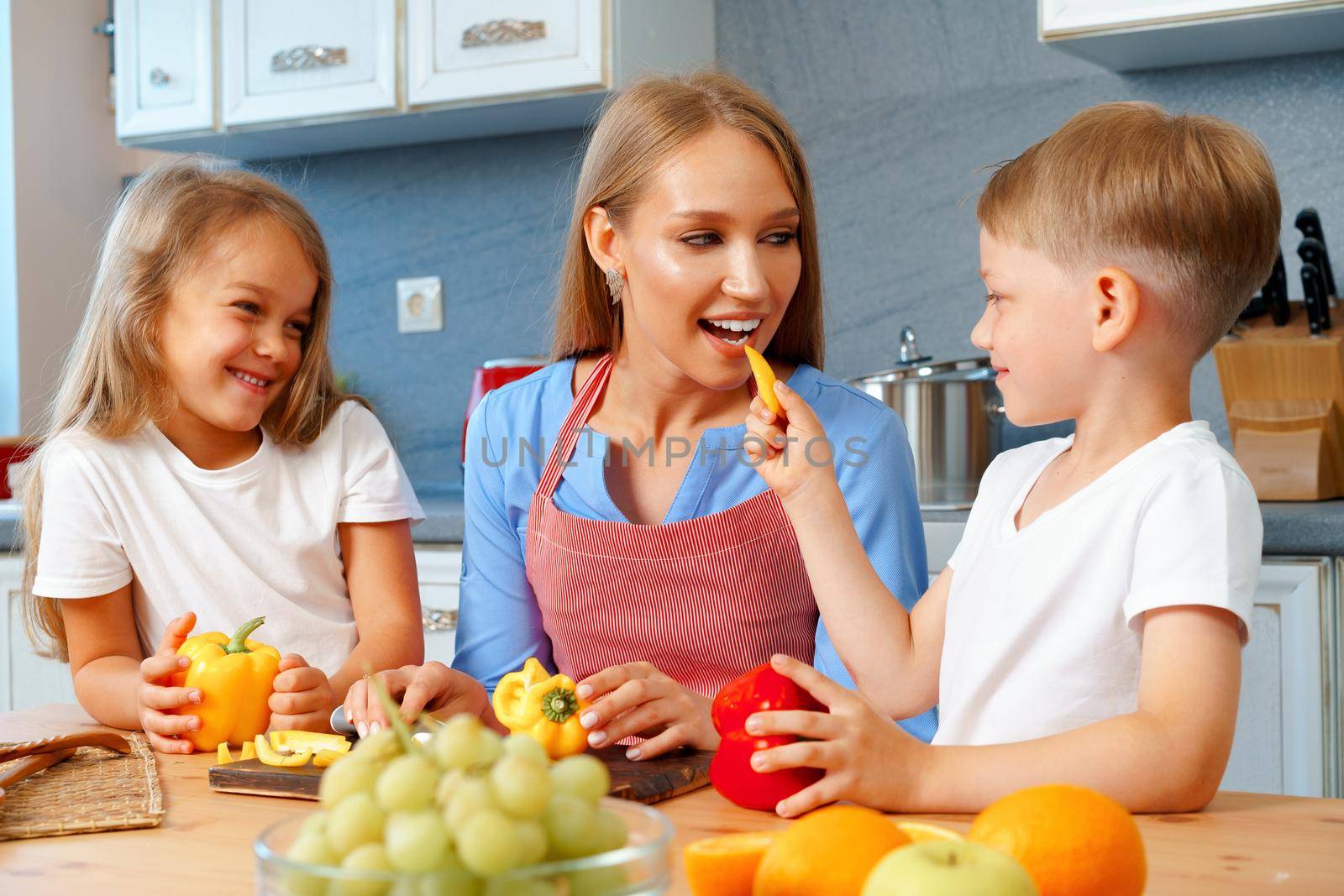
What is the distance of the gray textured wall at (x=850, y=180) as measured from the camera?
2367 mm

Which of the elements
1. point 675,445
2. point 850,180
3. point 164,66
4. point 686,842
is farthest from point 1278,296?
point 164,66

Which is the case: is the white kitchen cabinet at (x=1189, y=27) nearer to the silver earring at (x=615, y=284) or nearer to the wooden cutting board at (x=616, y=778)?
the silver earring at (x=615, y=284)

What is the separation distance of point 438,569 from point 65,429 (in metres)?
0.86

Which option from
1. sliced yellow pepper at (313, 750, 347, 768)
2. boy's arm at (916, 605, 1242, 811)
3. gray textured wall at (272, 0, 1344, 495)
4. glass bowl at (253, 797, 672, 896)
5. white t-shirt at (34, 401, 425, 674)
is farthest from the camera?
gray textured wall at (272, 0, 1344, 495)

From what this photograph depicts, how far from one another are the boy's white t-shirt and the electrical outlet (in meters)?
2.13

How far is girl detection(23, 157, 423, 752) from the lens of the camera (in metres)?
1.44

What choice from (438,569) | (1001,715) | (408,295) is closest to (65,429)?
(438,569)

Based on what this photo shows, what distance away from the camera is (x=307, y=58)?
2693mm

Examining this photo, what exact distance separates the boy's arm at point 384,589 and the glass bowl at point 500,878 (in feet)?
3.44

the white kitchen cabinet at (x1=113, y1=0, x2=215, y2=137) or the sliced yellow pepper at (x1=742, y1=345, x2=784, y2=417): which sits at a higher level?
the white kitchen cabinet at (x1=113, y1=0, x2=215, y2=137)

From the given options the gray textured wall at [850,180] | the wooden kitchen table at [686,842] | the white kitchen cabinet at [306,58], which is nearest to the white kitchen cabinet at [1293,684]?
the gray textured wall at [850,180]

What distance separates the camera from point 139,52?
9.47 feet

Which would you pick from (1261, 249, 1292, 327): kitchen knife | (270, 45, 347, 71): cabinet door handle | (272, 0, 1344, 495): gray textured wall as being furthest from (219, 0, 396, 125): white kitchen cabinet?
(1261, 249, 1292, 327): kitchen knife

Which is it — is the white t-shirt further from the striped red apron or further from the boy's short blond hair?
the boy's short blond hair
